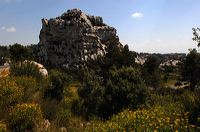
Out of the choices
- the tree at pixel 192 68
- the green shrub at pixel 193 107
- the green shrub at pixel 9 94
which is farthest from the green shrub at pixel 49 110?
the tree at pixel 192 68

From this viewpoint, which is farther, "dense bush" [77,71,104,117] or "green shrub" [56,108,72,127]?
"dense bush" [77,71,104,117]

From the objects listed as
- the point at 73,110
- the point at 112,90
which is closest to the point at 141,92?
the point at 112,90

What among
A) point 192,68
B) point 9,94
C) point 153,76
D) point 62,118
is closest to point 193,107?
point 62,118

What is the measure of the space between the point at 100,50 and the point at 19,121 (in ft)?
290

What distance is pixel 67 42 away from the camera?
10481 centimetres

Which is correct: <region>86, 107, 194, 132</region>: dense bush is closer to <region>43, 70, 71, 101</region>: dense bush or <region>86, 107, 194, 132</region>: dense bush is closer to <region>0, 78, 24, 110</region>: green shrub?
<region>0, 78, 24, 110</region>: green shrub

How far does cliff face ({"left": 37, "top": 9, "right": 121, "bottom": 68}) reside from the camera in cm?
10012

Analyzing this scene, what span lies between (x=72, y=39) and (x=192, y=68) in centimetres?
4115

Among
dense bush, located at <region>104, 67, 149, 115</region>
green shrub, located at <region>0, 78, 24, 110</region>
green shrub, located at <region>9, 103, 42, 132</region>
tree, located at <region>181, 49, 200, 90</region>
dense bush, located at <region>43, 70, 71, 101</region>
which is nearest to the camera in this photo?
green shrub, located at <region>9, 103, 42, 132</region>

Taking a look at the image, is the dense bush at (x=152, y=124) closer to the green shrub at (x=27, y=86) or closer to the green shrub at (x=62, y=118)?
the green shrub at (x=62, y=118)

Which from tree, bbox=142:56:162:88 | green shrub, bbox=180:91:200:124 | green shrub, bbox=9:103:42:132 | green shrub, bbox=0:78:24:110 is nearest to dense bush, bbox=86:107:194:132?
green shrub, bbox=180:91:200:124

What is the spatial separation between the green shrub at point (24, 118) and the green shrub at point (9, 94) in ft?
5.04

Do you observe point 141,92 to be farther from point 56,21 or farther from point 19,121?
point 56,21

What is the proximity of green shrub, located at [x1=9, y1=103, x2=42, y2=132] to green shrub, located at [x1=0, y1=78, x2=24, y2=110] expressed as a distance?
5.04 feet
